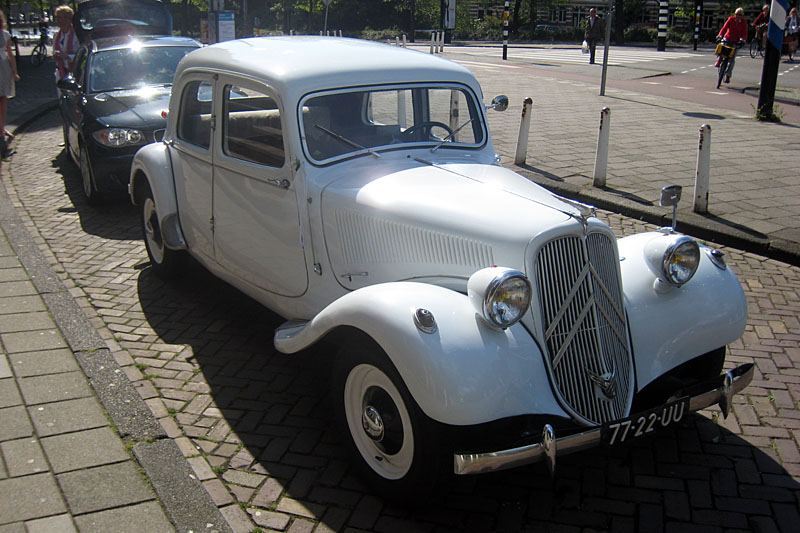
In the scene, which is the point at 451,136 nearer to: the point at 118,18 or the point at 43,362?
the point at 43,362

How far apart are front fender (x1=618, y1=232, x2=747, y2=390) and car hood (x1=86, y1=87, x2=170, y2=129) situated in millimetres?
5975

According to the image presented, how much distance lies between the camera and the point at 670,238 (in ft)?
12.8

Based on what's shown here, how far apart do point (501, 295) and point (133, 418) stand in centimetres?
223

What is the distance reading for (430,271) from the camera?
144 inches

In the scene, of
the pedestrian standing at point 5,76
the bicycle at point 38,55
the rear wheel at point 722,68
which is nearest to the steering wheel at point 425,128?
the pedestrian standing at point 5,76

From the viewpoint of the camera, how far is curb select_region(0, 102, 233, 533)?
3352 millimetres

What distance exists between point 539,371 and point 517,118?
10.3 metres

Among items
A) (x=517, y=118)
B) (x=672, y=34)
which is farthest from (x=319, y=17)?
(x=517, y=118)

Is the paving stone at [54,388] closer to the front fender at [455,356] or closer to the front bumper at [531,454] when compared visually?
the front fender at [455,356]

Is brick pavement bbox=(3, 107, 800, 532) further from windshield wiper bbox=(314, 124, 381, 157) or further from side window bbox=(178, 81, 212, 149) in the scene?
windshield wiper bbox=(314, 124, 381, 157)

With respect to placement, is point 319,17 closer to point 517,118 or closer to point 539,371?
point 517,118

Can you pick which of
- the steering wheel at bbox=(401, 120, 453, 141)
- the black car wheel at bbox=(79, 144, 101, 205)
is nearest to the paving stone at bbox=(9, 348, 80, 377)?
the steering wheel at bbox=(401, 120, 453, 141)

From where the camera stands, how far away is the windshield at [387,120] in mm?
4309

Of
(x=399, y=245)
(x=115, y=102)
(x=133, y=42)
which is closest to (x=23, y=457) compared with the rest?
(x=399, y=245)
